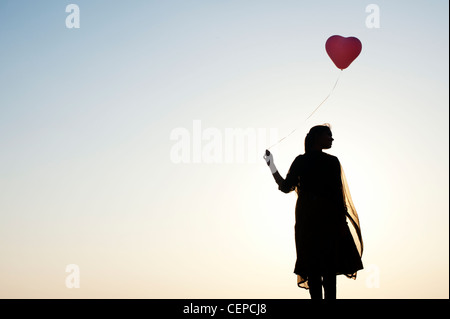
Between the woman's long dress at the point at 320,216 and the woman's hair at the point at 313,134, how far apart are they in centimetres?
7

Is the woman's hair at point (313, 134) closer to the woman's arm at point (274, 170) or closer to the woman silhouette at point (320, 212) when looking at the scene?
the woman silhouette at point (320, 212)

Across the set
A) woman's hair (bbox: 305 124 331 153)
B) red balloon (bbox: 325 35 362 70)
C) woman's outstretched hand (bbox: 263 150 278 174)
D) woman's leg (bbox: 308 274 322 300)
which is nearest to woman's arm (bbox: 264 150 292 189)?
woman's outstretched hand (bbox: 263 150 278 174)

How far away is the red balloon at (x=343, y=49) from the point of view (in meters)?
7.48

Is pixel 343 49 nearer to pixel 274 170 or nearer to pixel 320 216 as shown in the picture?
pixel 274 170

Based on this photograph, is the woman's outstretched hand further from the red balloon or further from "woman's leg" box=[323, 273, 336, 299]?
the red balloon

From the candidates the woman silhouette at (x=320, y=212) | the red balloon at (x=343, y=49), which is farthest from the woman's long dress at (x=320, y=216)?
the red balloon at (x=343, y=49)

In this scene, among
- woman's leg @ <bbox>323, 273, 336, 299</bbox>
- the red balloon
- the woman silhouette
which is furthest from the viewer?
the red balloon

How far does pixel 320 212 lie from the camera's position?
17.0 ft

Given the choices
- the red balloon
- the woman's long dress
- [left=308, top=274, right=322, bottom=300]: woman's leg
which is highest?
the red balloon

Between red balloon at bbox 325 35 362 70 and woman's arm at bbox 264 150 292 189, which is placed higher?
red balloon at bbox 325 35 362 70

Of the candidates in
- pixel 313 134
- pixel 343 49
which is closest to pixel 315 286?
pixel 313 134

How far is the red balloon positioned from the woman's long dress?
8.80 feet

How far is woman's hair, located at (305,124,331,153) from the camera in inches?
206
